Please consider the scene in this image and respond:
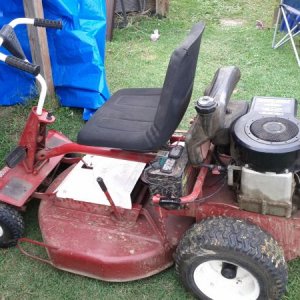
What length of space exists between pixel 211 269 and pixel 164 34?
4.03 meters

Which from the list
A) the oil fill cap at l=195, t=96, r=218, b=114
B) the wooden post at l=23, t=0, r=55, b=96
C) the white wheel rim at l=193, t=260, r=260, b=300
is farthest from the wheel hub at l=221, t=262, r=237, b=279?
the wooden post at l=23, t=0, r=55, b=96

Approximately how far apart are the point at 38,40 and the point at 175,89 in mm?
1984

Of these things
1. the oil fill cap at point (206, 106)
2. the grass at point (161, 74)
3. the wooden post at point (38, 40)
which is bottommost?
the grass at point (161, 74)

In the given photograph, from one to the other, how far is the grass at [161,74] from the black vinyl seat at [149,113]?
29.6 inches

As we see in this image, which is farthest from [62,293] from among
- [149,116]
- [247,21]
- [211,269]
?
[247,21]

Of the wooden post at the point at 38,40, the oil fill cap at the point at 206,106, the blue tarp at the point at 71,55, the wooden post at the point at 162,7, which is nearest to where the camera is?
the oil fill cap at the point at 206,106

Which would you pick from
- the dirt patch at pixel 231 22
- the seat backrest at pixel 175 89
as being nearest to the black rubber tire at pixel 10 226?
the seat backrest at pixel 175 89

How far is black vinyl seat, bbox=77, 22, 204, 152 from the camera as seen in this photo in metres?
2.00

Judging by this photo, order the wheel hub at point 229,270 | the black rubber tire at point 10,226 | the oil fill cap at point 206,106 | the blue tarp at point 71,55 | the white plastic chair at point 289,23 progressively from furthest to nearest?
1. the white plastic chair at point 289,23
2. the blue tarp at point 71,55
3. the black rubber tire at point 10,226
4. the wheel hub at point 229,270
5. the oil fill cap at point 206,106

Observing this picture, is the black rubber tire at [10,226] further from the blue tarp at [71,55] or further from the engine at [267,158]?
the blue tarp at [71,55]

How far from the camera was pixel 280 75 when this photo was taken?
14.7 feet

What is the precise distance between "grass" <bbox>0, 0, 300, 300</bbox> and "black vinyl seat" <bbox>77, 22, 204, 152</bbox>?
75 cm

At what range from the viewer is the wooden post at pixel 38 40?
3480 mm

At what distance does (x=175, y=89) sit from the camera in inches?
79.7
